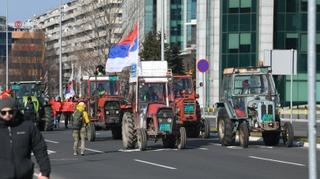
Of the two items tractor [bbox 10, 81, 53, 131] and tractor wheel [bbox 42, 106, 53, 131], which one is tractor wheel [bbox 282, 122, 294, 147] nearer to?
tractor [bbox 10, 81, 53, 131]

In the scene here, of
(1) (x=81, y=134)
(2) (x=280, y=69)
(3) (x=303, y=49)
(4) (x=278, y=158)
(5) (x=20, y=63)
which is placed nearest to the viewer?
(4) (x=278, y=158)

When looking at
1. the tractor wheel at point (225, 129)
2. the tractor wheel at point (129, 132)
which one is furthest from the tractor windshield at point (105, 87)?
the tractor wheel at point (129, 132)

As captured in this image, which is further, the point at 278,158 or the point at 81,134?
the point at 81,134

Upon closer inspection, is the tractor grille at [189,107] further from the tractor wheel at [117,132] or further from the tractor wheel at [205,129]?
the tractor wheel at [117,132]

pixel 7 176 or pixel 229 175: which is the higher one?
pixel 7 176

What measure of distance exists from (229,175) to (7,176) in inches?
363

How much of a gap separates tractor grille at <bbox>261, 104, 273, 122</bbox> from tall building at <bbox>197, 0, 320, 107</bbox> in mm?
47432

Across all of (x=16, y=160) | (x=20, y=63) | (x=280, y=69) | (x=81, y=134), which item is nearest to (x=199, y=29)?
(x=20, y=63)

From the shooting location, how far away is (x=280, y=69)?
1073 inches

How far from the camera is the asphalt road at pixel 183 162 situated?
16.3 m

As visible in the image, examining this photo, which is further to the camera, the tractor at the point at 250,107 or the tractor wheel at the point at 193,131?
the tractor wheel at the point at 193,131

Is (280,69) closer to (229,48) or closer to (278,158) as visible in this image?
(278,158)

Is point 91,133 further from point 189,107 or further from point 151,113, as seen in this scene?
point 151,113

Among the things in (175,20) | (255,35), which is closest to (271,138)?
(255,35)
